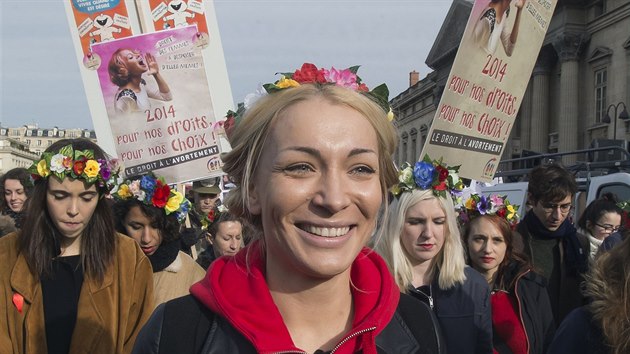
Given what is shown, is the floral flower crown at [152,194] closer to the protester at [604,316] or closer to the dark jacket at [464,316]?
the dark jacket at [464,316]

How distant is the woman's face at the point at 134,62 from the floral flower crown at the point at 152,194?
1526mm

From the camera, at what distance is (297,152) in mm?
1748

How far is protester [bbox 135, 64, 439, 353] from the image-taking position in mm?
1751

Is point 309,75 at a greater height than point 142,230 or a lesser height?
greater

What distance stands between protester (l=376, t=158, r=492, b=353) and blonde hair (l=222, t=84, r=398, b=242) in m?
2.04

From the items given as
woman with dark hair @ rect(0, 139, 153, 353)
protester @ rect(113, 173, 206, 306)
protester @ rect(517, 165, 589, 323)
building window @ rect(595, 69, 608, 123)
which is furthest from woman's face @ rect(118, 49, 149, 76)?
building window @ rect(595, 69, 608, 123)

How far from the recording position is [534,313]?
176 inches

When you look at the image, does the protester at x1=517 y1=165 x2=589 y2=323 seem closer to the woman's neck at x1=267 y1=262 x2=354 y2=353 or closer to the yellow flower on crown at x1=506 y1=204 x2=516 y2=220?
the yellow flower on crown at x1=506 y1=204 x2=516 y2=220

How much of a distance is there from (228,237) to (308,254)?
4388mm

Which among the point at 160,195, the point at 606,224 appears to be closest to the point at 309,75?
the point at 160,195

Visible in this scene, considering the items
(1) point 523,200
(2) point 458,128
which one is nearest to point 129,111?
(2) point 458,128

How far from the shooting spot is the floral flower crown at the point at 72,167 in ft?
12.6

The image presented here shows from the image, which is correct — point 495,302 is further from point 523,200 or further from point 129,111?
point 523,200

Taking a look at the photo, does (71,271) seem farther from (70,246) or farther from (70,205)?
(70,205)
